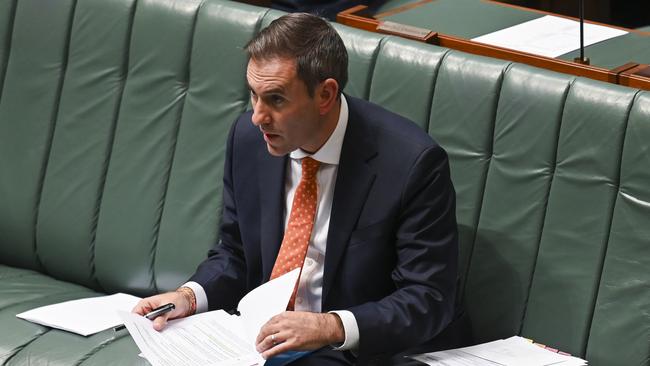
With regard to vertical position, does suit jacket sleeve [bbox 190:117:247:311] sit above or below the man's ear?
below

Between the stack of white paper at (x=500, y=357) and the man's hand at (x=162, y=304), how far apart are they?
0.49 meters

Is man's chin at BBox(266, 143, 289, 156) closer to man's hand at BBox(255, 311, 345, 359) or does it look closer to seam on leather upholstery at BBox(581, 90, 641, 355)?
man's hand at BBox(255, 311, 345, 359)

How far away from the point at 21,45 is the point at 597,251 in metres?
1.70

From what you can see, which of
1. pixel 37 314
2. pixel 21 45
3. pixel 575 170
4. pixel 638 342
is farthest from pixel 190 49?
pixel 638 342

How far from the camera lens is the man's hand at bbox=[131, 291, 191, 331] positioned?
2531mm

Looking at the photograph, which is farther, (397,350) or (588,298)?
(588,298)

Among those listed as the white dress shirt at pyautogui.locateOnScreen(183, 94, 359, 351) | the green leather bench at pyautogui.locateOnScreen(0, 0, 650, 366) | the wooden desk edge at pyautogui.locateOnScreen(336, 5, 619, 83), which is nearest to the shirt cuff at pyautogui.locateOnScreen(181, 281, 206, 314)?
the white dress shirt at pyautogui.locateOnScreen(183, 94, 359, 351)

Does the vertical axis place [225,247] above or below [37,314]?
above

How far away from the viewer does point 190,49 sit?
125 inches

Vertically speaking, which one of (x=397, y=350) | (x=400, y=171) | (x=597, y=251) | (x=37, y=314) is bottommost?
(x=37, y=314)

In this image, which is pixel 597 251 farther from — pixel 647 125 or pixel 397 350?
pixel 397 350

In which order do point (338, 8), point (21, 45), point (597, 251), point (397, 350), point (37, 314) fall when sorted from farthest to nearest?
point (338, 8)
point (21, 45)
point (37, 314)
point (597, 251)
point (397, 350)

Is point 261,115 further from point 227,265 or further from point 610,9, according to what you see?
point 610,9

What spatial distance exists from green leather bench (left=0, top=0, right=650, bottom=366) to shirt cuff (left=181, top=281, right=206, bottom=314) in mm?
241
